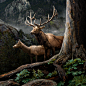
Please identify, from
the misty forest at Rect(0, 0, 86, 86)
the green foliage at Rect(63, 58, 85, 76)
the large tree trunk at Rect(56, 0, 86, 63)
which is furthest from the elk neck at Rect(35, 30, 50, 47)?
the green foliage at Rect(63, 58, 85, 76)

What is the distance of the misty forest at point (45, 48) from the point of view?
6.70 ft

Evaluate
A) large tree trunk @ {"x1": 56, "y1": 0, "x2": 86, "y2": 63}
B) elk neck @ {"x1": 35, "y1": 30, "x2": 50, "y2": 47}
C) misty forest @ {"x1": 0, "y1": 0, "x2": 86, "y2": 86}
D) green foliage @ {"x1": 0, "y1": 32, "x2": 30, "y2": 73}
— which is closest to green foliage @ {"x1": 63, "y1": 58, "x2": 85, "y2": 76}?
misty forest @ {"x1": 0, "y1": 0, "x2": 86, "y2": 86}

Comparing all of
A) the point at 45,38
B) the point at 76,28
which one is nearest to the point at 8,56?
the point at 45,38

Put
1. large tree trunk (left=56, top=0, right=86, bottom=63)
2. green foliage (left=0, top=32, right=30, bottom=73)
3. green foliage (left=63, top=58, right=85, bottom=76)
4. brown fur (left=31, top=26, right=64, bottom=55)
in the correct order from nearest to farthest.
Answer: green foliage (left=63, top=58, right=85, bottom=76)
large tree trunk (left=56, top=0, right=86, bottom=63)
brown fur (left=31, top=26, right=64, bottom=55)
green foliage (left=0, top=32, right=30, bottom=73)

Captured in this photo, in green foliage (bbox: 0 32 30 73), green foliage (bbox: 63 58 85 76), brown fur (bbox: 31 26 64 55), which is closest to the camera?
green foliage (bbox: 63 58 85 76)

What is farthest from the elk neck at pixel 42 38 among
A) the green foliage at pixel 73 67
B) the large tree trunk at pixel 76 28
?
the green foliage at pixel 73 67

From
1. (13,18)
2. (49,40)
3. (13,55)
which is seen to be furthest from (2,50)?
(13,18)

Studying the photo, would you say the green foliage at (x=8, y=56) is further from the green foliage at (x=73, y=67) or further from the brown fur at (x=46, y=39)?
the green foliage at (x=73, y=67)

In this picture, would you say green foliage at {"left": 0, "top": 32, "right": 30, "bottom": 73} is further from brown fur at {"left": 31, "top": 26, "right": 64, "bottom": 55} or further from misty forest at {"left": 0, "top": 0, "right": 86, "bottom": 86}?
brown fur at {"left": 31, "top": 26, "right": 64, "bottom": 55}

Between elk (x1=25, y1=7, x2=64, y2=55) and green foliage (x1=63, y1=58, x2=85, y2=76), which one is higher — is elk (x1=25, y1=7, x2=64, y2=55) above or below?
above

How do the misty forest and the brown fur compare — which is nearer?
the misty forest

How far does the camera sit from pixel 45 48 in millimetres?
4098

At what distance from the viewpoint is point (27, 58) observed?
16.5 feet

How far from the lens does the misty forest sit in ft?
6.70
